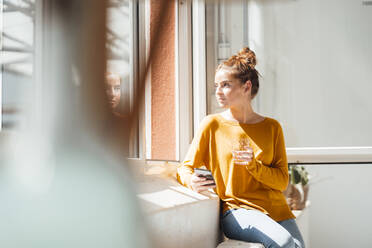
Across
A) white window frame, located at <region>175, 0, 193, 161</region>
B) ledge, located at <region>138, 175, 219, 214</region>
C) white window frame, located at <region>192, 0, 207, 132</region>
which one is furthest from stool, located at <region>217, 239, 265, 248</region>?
white window frame, located at <region>192, 0, 207, 132</region>

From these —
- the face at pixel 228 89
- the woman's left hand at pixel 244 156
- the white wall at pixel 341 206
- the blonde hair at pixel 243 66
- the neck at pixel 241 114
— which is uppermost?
the blonde hair at pixel 243 66

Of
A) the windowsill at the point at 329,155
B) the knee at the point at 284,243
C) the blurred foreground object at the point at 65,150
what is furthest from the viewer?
the windowsill at the point at 329,155

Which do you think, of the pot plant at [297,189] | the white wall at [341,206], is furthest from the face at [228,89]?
the white wall at [341,206]

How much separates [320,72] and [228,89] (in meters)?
1.13

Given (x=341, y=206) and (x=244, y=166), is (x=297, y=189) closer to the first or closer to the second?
(x=341, y=206)

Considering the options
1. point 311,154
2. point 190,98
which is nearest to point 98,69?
point 190,98

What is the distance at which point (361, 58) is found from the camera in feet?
8.57

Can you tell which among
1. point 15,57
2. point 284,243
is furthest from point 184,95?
point 15,57

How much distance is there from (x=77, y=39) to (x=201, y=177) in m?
1.36

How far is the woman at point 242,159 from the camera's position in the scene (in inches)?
63.7

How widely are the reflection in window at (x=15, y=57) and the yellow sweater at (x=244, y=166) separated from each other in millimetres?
1379

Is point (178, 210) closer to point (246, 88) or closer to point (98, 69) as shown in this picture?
point (98, 69)

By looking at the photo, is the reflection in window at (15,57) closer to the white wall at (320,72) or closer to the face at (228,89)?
the face at (228,89)

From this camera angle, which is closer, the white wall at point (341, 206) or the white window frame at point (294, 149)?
the white window frame at point (294, 149)
